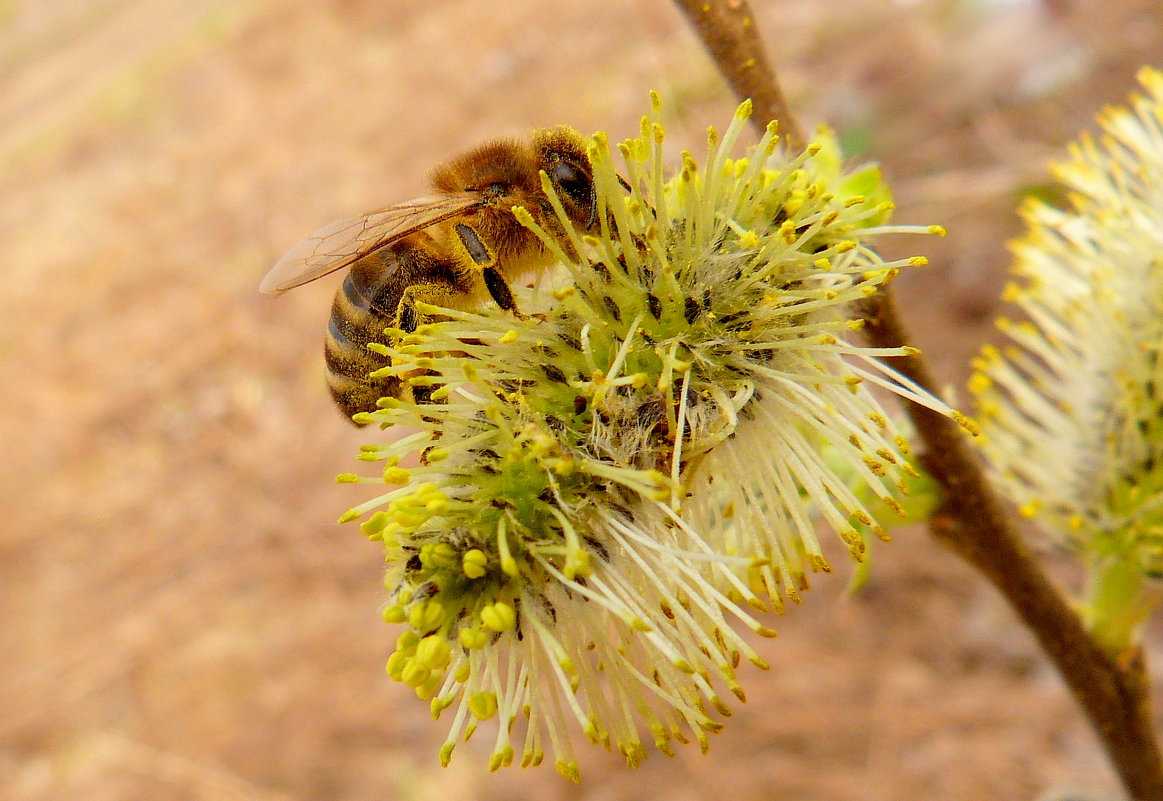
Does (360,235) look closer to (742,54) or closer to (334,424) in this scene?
(742,54)

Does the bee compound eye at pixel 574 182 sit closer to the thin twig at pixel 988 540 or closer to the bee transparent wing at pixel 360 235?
the bee transparent wing at pixel 360 235

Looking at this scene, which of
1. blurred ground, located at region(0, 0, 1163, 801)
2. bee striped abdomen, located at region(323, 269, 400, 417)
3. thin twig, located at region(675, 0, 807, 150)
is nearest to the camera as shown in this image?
thin twig, located at region(675, 0, 807, 150)

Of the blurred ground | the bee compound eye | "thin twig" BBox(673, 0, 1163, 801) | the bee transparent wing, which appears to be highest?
the blurred ground

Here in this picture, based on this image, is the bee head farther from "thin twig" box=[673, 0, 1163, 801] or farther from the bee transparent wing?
"thin twig" box=[673, 0, 1163, 801]

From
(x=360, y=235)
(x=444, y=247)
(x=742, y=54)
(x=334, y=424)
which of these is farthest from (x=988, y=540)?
(x=334, y=424)

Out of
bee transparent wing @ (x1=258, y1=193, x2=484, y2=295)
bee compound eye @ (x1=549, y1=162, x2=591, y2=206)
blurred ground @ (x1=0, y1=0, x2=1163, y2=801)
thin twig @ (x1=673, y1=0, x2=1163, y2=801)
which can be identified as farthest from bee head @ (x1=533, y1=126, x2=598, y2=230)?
blurred ground @ (x1=0, y1=0, x2=1163, y2=801)

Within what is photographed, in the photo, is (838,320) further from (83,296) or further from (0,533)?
(83,296)

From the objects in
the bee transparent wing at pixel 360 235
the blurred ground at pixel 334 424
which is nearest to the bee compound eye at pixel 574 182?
the bee transparent wing at pixel 360 235
